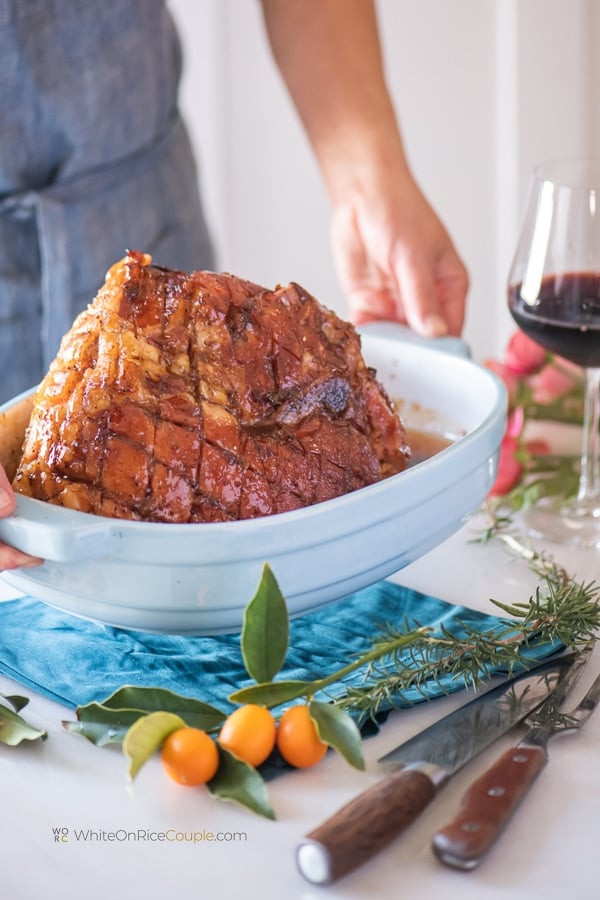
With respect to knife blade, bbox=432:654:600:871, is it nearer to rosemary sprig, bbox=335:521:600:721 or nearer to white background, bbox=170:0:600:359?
rosemary sprig, bbox=335:521:600:721

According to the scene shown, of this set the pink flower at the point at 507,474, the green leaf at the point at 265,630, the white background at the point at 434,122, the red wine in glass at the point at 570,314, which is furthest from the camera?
the white background at the point at 434,122

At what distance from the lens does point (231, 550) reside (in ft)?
3.01

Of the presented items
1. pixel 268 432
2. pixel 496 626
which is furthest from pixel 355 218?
pixel 496 626

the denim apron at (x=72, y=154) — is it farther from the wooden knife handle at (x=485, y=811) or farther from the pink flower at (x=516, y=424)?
the wooden knife handle at (x=485, y=811)

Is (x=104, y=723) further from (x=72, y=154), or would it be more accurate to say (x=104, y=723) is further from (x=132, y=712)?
(x=72, y=154)

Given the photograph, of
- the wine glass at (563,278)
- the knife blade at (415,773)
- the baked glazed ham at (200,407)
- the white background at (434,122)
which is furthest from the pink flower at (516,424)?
the white background at (434,122)

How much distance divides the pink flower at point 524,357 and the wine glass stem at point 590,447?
0.18 metres

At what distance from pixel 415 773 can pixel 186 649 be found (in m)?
0.33

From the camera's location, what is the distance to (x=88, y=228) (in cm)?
176

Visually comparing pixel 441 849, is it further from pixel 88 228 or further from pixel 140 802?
pixel 88 228

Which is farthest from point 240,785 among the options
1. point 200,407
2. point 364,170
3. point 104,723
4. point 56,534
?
point 364,170

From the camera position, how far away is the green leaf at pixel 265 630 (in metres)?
0.88

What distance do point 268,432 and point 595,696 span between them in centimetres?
40

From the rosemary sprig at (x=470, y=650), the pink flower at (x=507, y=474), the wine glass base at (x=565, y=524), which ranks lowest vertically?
the wine glass base at (x=565, y=524)
